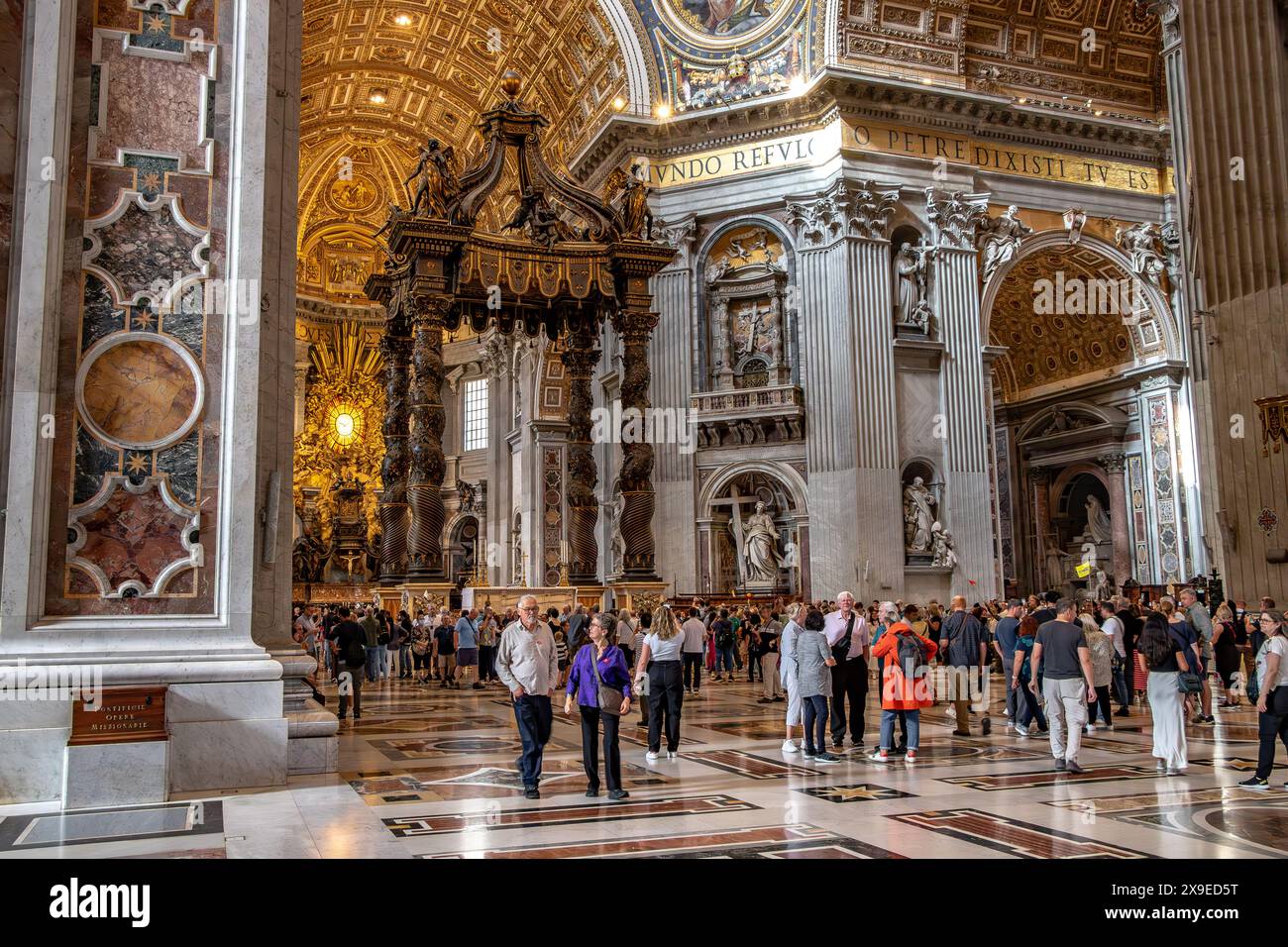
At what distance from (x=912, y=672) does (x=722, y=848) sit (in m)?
3.86

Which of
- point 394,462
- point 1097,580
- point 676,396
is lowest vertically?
point 1097,580

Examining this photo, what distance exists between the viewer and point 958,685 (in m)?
10.8

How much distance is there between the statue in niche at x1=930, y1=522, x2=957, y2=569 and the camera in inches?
946

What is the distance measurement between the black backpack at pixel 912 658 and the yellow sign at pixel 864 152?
17.6 meters

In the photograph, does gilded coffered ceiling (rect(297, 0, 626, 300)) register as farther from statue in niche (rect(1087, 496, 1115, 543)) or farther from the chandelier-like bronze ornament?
statue in niche (rect(1087, 496, 1115, 543))

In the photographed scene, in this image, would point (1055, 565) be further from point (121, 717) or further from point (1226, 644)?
point (121, 717)

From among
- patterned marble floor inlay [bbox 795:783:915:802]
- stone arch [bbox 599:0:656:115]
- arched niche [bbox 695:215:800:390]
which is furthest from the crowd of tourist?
stone arch [bbox 599:0:656:115]

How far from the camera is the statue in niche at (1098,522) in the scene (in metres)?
30.7

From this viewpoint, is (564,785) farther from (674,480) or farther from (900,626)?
(674,480)

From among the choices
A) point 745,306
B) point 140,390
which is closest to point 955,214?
point 745,306

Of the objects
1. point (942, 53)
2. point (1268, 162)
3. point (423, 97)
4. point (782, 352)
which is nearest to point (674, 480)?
point (782, 352)

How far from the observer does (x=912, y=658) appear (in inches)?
362
